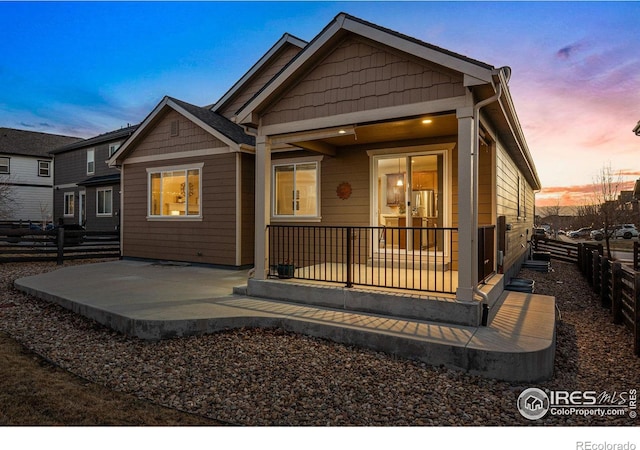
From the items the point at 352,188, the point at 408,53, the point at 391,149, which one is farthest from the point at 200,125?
the point at 408,53

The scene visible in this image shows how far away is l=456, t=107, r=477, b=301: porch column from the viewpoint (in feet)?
14.9

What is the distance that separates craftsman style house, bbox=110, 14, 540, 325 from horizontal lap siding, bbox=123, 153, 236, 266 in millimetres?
43

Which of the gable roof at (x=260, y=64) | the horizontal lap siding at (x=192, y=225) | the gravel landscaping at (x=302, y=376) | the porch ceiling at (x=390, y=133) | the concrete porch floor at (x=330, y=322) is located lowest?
the gravel landscaping at (x=302, y=376)

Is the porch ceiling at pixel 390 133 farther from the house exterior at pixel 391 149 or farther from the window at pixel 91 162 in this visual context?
the window at pixel 91 162

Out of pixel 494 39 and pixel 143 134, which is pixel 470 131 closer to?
pixel 494 39

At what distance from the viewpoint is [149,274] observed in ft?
28.6

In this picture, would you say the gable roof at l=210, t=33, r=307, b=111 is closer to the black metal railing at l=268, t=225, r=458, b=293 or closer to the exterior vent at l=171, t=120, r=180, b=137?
the exterior vent at l=171, t=120, r=180, b=137

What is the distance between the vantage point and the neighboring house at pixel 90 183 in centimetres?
1819

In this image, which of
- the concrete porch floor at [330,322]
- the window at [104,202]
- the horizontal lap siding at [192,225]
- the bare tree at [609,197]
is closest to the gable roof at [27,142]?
the window at [104,202]

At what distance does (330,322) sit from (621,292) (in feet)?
16.4

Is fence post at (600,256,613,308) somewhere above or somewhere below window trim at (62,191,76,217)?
below

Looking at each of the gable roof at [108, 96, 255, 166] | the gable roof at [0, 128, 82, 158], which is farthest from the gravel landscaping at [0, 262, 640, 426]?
the gable roof at [0, 128, 82, 158]

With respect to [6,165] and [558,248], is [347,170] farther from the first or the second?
[6,165]

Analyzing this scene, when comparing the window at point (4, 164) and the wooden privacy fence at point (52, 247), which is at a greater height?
the window at point (4, 164)
